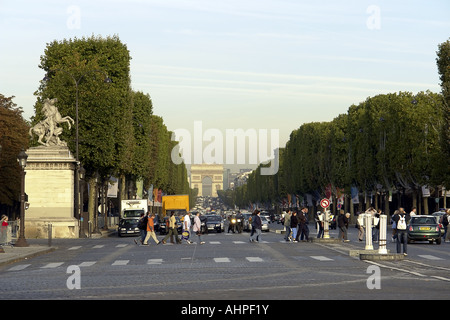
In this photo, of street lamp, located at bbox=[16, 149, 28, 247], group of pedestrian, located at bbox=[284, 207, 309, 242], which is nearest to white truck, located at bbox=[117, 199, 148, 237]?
group of pedestrian, located at bbox=[284, 207, 309, 242]

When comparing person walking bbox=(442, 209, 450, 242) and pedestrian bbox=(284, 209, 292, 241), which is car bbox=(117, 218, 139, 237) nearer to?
pedestrian bbox=(284, 209, 292, 241)

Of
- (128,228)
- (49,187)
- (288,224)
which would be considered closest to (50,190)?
(49,187)

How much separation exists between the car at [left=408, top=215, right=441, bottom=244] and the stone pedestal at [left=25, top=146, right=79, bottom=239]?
23.3m

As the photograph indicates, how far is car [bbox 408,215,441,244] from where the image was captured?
4850cm

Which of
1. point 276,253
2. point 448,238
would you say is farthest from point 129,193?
point 276,253

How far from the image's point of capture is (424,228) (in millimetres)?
48562

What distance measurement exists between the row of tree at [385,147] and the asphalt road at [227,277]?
3316 cm

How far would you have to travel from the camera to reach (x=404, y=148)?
3113 inches

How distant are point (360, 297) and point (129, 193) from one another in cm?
8997

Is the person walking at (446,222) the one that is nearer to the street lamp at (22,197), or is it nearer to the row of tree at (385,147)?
the row of tree at (385,147)

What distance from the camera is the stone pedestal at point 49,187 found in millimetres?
60844

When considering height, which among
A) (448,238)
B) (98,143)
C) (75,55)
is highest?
(75,55)
